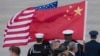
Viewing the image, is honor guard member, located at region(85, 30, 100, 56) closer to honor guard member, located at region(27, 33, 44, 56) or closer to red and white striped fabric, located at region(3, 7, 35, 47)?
honor guard member, located at region(27, 33, 44, 56)

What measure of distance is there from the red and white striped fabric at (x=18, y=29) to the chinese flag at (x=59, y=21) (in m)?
0.10

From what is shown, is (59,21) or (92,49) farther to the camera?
(92,49)

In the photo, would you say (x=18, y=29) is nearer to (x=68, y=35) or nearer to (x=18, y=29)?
(x=18, y=29)

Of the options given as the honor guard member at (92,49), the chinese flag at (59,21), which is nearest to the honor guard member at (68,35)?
the chinese flag at (59,21)

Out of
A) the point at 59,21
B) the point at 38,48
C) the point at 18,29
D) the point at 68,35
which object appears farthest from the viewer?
the point at 38,48

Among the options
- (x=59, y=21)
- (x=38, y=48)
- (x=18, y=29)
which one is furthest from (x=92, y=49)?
(x=18, y=29)

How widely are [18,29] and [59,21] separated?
0.70 metres

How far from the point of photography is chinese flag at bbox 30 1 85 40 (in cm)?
991

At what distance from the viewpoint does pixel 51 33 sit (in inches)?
395

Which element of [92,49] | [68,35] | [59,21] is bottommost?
[92,49]

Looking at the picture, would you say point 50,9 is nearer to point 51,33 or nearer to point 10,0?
point 51,33

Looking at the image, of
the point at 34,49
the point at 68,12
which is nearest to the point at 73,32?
the point at 68,12

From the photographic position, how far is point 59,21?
1007 centimetres

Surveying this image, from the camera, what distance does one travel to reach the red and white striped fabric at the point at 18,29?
10.1m
